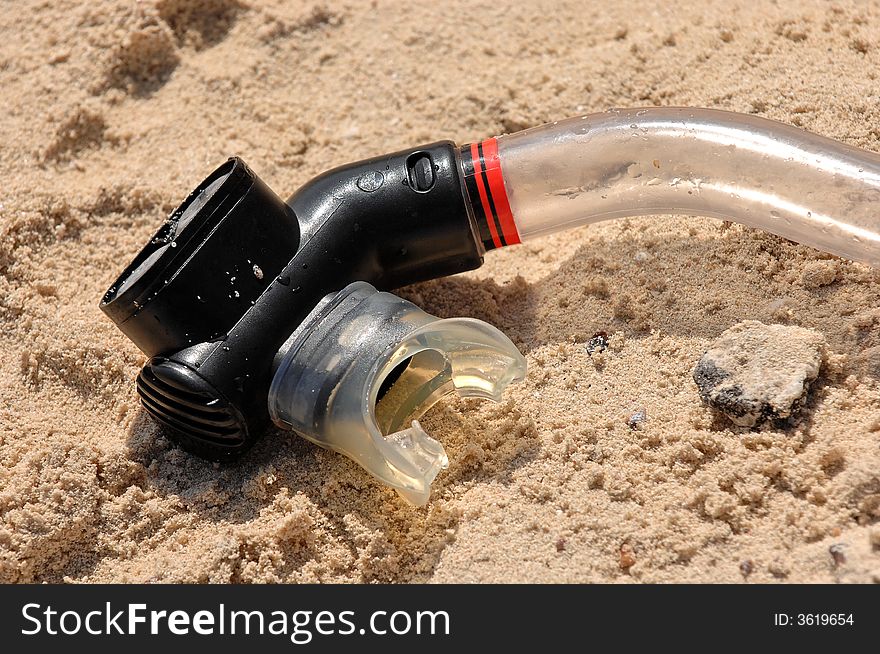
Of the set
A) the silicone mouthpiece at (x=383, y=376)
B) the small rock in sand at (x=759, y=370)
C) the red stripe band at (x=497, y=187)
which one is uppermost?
the red stripe band at (x=497, y=187)

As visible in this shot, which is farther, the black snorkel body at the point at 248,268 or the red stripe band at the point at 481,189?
the red stripe band at the point at 481,189

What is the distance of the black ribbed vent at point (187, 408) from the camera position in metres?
1.75

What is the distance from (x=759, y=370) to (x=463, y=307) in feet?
2.30

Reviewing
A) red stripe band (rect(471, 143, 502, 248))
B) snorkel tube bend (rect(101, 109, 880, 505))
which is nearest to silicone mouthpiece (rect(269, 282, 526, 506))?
snorkel tube bend (rect(101, 109, 880, 505))

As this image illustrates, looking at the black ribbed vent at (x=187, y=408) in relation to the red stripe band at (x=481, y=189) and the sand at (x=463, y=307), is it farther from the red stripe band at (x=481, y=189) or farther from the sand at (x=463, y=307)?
the red stripe band at (x=481, y=189)

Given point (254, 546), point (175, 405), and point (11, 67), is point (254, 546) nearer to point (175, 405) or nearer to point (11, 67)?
point (175, 405)

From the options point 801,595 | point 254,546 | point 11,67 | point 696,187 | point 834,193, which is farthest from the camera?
point 11,67

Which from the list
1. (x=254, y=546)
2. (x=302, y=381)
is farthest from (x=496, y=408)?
(x=254, y=546)

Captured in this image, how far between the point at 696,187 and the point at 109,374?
1.36 metres

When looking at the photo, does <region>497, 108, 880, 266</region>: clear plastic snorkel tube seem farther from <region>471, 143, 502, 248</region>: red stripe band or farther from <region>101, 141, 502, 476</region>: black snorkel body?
<region>101, 141, 502, 476</region>: black snorkel body

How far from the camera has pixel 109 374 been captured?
2006 millimetres

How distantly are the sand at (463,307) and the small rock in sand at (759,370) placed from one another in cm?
4

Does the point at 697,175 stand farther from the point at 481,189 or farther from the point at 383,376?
the point at 383,376

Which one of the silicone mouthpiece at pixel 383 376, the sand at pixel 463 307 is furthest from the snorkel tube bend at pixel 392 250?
the sand at pixel 463 307
